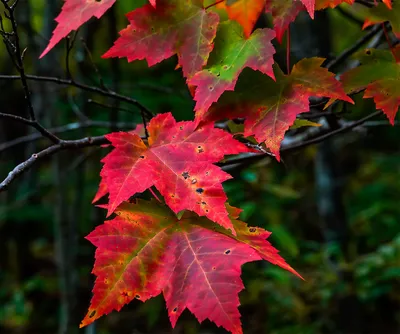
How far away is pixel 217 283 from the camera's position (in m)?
0.58

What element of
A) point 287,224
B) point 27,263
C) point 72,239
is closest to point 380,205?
point 287,224

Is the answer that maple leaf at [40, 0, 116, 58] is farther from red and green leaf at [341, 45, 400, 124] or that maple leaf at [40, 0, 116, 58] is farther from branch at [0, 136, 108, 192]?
red and green leaf at [341, 45, 400, 124]

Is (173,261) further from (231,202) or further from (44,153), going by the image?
(231,202)

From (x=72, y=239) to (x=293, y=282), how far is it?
117 cm

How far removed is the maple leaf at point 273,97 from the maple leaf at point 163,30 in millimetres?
110

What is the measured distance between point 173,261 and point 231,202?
2.59ft

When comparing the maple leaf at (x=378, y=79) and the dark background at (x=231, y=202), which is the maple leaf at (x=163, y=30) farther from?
the dark background at (x=231, y=202)

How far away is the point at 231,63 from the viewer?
2.37 ft

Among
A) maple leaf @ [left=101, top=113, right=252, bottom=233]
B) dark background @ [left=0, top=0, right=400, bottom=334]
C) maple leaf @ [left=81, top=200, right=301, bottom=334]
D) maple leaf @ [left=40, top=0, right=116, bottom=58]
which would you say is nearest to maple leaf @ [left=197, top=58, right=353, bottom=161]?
maple leaf @ [left=101, top=113, right=252, bottom=233]

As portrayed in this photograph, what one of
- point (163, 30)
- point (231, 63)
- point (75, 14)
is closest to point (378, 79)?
point (231, 63)

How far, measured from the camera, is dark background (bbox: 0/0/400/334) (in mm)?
1888

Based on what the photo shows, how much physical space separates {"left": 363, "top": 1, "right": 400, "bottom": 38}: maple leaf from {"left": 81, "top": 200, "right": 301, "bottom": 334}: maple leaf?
1.51 ft

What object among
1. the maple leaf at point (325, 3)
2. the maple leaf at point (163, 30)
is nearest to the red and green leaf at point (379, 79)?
the maple leaf at point (325, 3)

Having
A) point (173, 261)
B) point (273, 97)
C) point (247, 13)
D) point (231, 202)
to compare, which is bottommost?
point (231, 202)
